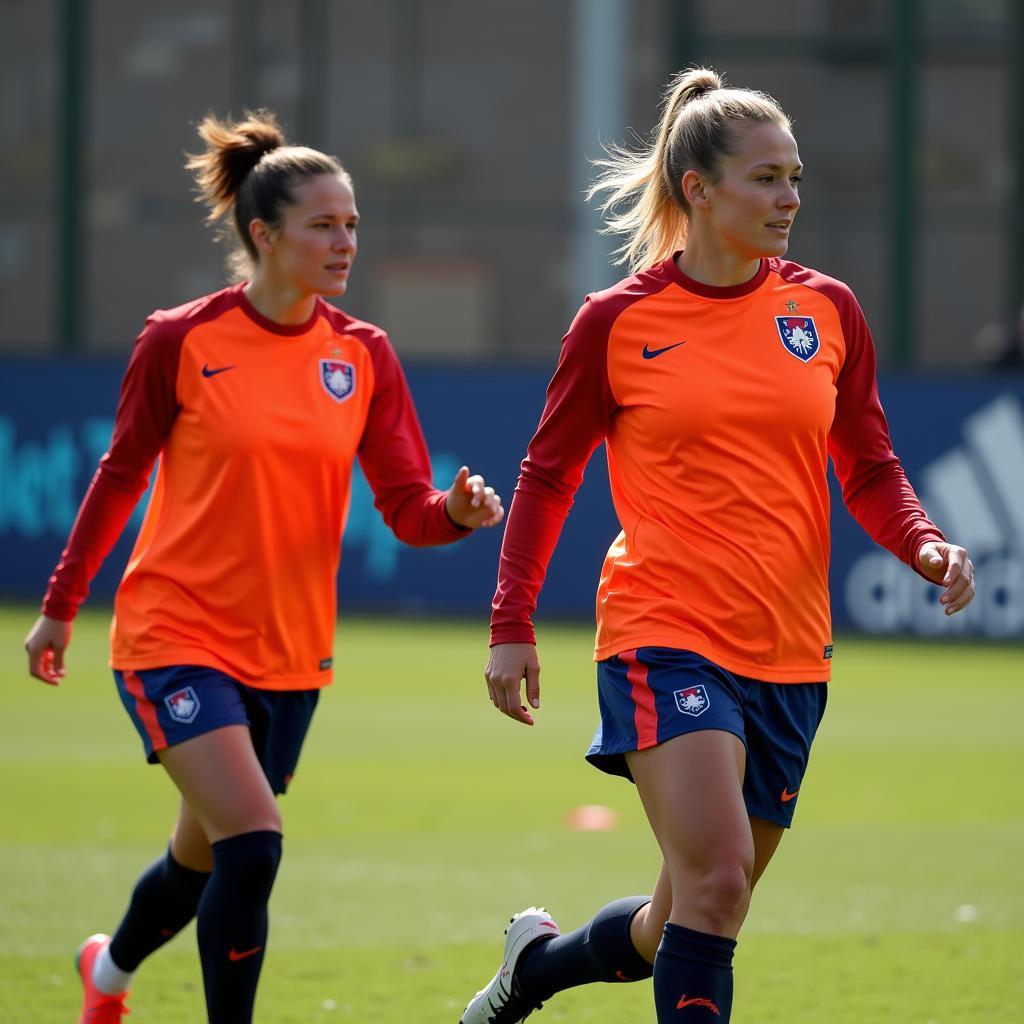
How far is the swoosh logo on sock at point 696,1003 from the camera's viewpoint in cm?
406

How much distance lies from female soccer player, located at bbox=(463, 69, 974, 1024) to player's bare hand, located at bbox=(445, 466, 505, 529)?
464 mm

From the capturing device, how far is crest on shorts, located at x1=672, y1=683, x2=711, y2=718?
4.20 meters

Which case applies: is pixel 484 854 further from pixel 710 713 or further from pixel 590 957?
pixel 710 713

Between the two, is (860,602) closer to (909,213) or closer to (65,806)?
(909,213)

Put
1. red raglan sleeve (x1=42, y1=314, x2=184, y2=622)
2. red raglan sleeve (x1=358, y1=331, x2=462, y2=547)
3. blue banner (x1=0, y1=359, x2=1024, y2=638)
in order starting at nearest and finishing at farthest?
red raglan sleeve (x1=42, y1=314, x2=184, y2=622) < red raglan sleeve (x1=358, y1=331, x2=462, y2=547) < blue banner (x1=0, y1=359, x2=1024, y2=638)

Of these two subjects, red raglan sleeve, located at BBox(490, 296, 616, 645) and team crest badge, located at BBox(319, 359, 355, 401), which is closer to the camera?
red raglan sleeve, located at BBox(490, 296, 616, 645)

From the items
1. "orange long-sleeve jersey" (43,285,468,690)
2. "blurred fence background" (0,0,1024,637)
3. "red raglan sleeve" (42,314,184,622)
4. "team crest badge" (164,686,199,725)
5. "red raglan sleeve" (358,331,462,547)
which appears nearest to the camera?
"team crest badge" (164,686,199,725)

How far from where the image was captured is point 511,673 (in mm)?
4379

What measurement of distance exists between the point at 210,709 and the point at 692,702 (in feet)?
4.02

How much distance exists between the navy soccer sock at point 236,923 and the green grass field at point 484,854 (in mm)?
870

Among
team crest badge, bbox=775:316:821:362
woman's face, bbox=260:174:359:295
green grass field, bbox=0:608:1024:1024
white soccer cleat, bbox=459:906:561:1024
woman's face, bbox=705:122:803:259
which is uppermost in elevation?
woman's face, bbox=705:122:803:259

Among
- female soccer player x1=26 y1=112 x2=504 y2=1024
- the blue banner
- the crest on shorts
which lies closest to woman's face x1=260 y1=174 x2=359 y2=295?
female soccer player x1=26 y1=112 x2=504 y2=1024

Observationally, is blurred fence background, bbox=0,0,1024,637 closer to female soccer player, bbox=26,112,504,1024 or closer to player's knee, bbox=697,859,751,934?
female soccer player, bbox=26,112,504,1024

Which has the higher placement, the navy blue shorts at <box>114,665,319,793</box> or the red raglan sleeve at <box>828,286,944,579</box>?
the red raglan sleeve at <box>828,286,944,579</box>
